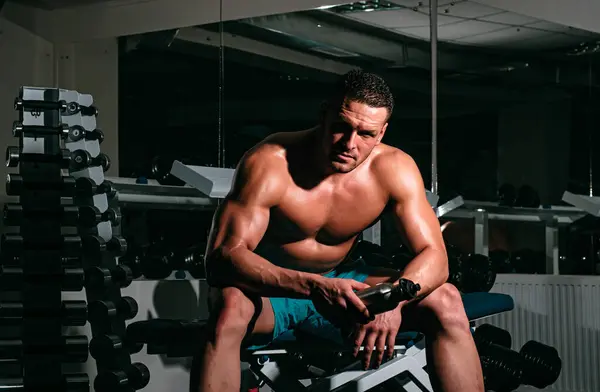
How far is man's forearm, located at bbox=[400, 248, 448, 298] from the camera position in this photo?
6.79 ft

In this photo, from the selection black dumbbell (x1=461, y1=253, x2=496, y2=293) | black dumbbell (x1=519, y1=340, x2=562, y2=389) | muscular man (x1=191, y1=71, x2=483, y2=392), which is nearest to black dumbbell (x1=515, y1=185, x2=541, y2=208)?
black dumbbell (x1=461, y1=253, x2=496, y2=293)

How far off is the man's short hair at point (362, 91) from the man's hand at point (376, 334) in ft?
1.66

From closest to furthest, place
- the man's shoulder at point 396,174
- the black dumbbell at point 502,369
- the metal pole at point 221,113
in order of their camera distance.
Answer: the man's shoulder at point 396,174
the black dumbbell at point 502,369
the metal pole at point 221,113

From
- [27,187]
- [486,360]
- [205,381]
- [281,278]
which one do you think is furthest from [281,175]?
[486,360]

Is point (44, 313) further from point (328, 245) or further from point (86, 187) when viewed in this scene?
point (328, 245)

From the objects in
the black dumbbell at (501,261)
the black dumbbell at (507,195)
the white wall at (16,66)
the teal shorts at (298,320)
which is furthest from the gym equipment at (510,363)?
the white wall at (16,66)

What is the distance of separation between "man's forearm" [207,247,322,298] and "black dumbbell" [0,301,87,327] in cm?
99

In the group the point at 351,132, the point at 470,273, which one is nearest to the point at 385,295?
the point at 351,132

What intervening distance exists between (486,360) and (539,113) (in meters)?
1.63

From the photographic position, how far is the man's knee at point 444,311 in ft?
6.77

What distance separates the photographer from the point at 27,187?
2.88 m

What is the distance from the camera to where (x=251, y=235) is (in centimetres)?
214

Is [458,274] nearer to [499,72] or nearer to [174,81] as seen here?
[499,72]

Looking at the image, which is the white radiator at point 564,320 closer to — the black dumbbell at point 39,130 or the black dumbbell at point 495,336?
the black dumbbell at point 495,336
